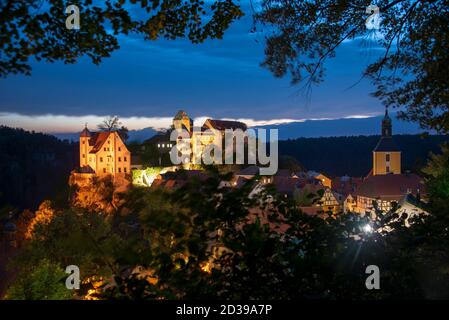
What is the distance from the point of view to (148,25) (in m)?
3.48

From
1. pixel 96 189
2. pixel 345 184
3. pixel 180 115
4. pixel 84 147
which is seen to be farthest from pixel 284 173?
pixel 84 147

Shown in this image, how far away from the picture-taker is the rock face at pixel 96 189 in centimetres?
4021

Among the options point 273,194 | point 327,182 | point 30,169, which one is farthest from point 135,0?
point 30,169

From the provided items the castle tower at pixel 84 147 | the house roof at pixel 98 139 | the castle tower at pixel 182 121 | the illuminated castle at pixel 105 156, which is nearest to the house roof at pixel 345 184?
the castle tower at pixel 182 121

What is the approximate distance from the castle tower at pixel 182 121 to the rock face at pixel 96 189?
36.9 feet

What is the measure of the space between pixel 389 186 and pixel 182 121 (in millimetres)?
27657

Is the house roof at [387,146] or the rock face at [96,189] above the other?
the house roof at [387,146]

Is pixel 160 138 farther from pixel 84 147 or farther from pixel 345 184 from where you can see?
pixel 345 184

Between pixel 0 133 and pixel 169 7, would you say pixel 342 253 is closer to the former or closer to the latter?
pixel 169 7

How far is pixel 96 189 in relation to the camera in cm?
4416

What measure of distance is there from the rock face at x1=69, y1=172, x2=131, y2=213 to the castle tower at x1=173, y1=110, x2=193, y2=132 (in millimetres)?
11247

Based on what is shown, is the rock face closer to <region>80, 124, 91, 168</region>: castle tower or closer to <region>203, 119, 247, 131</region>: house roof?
<region>80, 124, 91, 168</region>: castle tower

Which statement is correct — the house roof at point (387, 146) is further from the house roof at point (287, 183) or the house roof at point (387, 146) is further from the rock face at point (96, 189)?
the rock face at point (96, 189)
